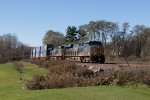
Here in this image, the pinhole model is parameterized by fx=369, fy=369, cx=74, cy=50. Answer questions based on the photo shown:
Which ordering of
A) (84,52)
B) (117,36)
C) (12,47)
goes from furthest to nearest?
(12,47) → (117,36) → (84,52)

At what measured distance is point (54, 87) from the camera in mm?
18453

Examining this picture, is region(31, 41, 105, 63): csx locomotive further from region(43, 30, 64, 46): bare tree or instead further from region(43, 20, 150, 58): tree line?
region(43, 30, 64, 46): bare tree

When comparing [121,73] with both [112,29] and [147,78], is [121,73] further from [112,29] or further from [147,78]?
[112,29]

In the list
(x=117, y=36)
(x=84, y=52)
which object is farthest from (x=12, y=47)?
(x=84, y=52)

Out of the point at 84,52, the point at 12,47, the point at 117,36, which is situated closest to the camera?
the point at 84,52

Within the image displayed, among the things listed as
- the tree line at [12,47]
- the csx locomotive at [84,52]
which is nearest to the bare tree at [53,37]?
the tree line at [12,47]

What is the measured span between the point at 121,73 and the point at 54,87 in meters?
3.46

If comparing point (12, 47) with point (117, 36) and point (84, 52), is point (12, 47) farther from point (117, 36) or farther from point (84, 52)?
point (84, 52)

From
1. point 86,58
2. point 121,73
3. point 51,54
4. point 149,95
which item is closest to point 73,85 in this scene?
point 121,73

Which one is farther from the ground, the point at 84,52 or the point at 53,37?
the point at 53,37

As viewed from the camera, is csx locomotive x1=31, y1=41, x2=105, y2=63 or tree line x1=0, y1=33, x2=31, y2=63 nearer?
csx locomotive x1=31, y1=41, x2=105, y2=63

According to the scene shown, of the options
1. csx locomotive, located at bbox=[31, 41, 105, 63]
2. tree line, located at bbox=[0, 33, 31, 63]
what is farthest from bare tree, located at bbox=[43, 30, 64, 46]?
csx locomotive, located at bbox=[31, 41, 105, 63]

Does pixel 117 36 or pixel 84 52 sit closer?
pixel 84 52

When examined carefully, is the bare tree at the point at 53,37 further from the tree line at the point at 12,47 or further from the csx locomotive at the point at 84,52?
the csx locomotive at the point at 84,52
